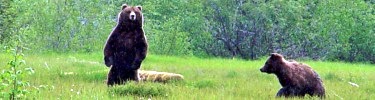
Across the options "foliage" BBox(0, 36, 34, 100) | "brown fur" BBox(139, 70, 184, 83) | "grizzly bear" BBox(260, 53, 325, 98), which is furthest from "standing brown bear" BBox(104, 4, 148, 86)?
"foliage" BBox(0, 36, 34, 100)

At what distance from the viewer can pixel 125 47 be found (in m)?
10.2

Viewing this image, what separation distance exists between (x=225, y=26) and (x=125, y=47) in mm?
29531

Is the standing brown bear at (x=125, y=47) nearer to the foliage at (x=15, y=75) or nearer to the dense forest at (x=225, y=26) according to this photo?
the foliage at (x=15, y=75)

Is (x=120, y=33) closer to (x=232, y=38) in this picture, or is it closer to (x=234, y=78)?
(x=234, y=78)

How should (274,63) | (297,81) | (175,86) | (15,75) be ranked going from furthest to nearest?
(175,86) → (274,63) → (297,81) → (15,75)

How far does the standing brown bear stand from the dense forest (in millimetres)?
20992

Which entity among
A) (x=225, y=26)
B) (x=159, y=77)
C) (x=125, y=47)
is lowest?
(x=225, y=26)

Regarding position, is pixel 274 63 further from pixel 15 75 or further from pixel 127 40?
pixel 15 75

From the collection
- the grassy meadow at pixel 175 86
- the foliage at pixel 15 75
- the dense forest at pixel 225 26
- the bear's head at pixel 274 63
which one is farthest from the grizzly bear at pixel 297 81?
the dense forest at pixel 225 26

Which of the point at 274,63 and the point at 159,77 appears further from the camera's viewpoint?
the point at 159,77

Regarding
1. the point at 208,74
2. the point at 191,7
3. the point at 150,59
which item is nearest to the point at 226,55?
the point at 191,7

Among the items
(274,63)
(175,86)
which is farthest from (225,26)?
(274,63)

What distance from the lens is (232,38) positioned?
3972 centimetres

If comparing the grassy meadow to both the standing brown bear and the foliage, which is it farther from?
the standing brown bear
